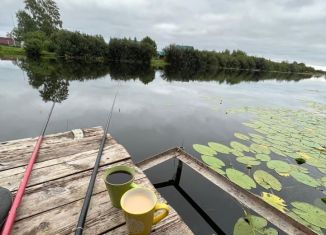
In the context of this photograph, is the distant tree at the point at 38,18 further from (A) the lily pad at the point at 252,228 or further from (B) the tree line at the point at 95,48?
(A) the lily pad at the point at 252,228

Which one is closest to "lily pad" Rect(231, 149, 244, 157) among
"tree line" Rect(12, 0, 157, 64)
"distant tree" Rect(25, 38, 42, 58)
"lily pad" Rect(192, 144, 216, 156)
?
"lily pad" Rect(192, 144, 216, 156)

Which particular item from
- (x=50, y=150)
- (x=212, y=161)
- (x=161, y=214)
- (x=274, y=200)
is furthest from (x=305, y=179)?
(x=50, y=150)

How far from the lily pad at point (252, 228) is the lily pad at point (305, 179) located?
1.58 m

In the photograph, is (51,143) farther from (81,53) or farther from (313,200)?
(81,53)

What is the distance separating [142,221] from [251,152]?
3.99m

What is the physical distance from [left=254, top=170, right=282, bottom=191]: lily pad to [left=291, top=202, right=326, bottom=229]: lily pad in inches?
15.8

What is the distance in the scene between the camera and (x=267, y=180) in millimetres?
3422

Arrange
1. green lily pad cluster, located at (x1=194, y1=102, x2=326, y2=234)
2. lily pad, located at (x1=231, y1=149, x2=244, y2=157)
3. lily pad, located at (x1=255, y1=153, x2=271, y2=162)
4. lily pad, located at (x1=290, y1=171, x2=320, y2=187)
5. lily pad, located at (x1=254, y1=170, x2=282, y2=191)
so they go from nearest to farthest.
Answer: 1. green lily pad cluster, located at (x1=194, y1=102, x2=326, y2=234)
2. lily pad, located at (x1=254, y1=170, x2=282, y2=191)
3. lily pad, located at (x1=290, y1=171, x2=320, y2=187)
4. lily pad, located at (x1=255, y1=153, x2=271, y2=162)
5. lily pad, located at (x1=231, y1=149, x2=244, y2=157)

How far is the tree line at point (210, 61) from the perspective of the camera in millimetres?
35844

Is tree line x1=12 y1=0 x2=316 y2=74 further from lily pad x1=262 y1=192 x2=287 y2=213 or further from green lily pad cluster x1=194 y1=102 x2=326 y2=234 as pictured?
lily pad x1=262 y1=192 x2=287 y2=213

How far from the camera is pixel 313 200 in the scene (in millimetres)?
3238

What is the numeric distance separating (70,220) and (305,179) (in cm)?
383

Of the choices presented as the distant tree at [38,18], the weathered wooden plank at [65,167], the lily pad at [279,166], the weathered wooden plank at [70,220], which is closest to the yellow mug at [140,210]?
the weathered wooden plank at [70,220]

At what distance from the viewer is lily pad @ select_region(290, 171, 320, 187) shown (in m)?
3.45
